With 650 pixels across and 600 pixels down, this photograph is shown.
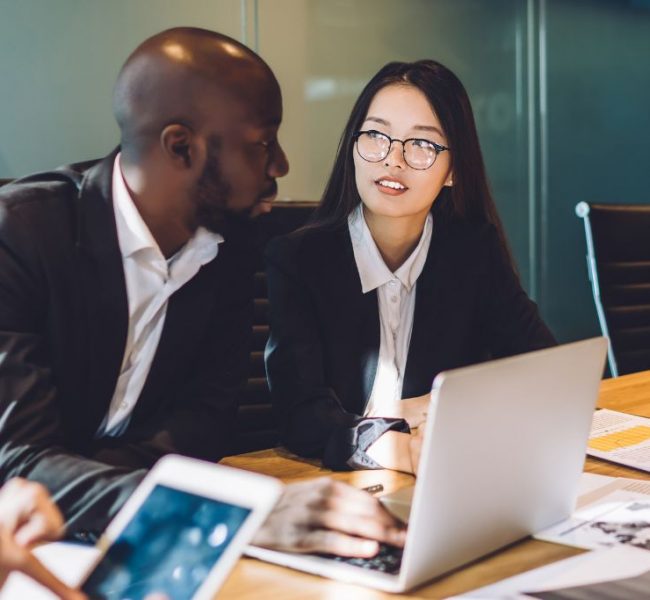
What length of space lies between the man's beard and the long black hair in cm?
77

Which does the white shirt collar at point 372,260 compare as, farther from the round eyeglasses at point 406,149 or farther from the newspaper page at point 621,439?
the newspaper page at point 621,439

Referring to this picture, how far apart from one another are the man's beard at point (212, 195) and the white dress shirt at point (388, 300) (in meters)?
0.74

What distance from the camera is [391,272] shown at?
6.18 ft

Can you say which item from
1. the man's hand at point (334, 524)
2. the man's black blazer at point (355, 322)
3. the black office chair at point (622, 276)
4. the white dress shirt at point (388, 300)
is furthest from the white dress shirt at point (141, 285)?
the black office chair at point (622, 276)

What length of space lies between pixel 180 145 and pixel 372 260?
0.84 metres

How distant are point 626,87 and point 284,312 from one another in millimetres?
3566

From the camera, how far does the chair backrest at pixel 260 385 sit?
77.5 inches

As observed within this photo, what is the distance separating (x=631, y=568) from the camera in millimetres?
898

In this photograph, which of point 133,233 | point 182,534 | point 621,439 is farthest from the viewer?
point 621,439

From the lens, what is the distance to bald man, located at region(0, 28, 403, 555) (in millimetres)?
1012

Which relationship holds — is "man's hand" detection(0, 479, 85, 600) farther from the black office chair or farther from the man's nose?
the black office chair

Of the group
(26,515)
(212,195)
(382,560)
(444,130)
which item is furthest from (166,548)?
(444,130)

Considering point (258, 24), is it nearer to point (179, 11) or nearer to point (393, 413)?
point (179, 11)

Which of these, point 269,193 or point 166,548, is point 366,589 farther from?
point 269,193
